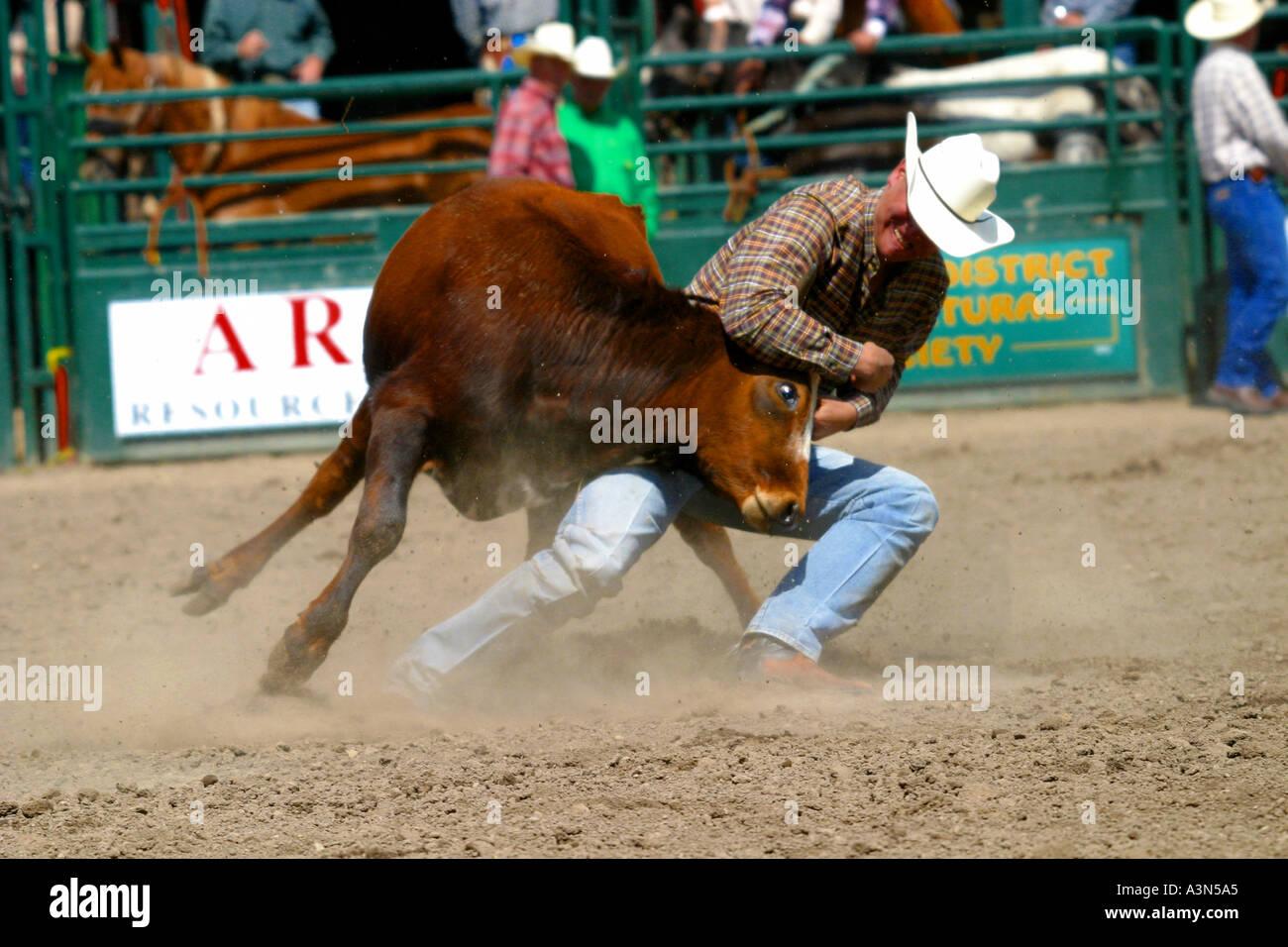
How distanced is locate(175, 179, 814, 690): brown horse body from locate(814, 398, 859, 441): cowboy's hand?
0.17 meters

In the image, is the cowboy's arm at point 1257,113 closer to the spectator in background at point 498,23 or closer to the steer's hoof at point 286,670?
the spectator in background at point 498,23

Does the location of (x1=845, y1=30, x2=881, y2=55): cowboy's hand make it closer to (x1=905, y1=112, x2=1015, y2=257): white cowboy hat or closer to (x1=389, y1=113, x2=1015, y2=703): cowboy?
(x1=389, y1=113, x2=1015, y2=703): cowboy

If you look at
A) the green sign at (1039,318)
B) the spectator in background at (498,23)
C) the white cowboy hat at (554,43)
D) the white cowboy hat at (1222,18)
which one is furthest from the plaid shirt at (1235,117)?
the spectator in background at (498,23)

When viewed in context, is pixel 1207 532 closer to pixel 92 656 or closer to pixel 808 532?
pixel 808 532

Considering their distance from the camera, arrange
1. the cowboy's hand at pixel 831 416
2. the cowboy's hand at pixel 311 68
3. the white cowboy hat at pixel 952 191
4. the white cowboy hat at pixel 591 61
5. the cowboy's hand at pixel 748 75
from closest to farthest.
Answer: the white cowboy hat at pixel 952 191 → the cowboy's hand at pixel 831 416 → the white cowboy hat at pixel 591 61 → the cowboy's hand at pixel 748 75 → the cowboy's hand at pixel 311 68

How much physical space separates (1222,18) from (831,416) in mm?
5348

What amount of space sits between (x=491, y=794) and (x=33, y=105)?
6607 mm

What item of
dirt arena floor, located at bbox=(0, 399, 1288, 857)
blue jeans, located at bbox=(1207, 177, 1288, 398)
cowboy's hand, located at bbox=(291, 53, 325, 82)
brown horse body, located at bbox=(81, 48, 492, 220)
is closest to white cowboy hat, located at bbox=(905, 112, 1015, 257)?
dirt arena floor, located at bbox=(0, 399, 1288, 857)

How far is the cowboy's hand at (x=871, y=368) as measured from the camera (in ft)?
13.2

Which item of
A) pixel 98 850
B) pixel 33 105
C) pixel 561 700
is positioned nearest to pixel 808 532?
pixel 561 700

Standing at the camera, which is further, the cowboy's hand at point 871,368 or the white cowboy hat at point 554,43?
the white cowboy hat at point 554,43

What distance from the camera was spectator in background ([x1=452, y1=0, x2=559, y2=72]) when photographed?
874 centimetres

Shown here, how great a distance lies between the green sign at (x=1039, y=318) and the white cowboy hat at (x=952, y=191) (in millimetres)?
4667

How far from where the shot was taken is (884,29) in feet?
29.0
